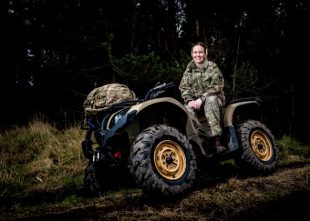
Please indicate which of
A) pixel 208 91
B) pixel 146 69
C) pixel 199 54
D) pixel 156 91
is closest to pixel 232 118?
pixel 208 91

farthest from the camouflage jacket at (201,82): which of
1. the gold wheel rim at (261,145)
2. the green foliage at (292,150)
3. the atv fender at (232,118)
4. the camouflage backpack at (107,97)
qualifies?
the green foliage at (292,150)

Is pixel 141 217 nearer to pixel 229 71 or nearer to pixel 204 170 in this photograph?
pixel 204 170

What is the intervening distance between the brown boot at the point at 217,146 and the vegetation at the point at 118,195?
0.39 meters

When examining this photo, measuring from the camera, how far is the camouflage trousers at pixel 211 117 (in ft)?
13.2

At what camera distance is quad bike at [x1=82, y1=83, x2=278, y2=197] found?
3.11 m

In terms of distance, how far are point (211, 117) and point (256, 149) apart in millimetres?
953

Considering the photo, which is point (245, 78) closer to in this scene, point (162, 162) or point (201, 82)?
point (201, 82)

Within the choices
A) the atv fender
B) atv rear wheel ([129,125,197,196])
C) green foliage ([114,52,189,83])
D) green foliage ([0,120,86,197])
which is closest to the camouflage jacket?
the atv fender

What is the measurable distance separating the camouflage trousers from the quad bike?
111 millimetres

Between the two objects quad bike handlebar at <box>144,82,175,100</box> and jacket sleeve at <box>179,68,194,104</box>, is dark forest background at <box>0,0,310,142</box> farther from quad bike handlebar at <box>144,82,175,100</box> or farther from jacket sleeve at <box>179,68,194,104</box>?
quad bike handlebar at <box>144,82,175,100</box>

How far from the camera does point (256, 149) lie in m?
4.46

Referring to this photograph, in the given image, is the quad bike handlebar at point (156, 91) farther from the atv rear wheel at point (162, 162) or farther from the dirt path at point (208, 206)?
the dirt path at point (208, 206)

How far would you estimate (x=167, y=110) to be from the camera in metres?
4.03

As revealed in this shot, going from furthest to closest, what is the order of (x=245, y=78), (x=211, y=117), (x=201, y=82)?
1. (x=245, y=78)
2. (x=201, y=82)
3. (x=211, y=117)
